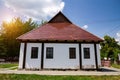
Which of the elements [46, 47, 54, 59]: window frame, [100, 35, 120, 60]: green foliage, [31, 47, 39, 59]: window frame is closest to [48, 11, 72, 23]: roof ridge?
[46, 47, 54, 59]: window frame

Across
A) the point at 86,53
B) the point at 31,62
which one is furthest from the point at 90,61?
the point at 31,62

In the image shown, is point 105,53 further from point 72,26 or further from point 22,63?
point 22,63

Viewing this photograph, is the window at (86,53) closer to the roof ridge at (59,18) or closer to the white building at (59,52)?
the white building at (59,52)

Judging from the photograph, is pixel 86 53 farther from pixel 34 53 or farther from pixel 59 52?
pixel 34 53

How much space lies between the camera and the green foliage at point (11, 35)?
38219 mm

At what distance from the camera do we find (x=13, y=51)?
38.5 meters

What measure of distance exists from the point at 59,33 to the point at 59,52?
2.73m

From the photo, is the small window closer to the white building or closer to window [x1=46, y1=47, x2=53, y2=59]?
the white building

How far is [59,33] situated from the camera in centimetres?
1831

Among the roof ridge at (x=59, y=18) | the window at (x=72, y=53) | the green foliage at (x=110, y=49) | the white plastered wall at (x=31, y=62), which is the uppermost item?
the roof ridge at (x=59, y=18)

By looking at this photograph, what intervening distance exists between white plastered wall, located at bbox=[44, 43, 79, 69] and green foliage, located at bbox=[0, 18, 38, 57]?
24.2 metres

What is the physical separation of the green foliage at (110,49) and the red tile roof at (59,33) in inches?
944

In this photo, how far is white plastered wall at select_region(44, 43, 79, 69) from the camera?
16547mm

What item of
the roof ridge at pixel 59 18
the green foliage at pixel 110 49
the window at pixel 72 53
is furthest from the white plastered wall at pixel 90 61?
the green foliage at pixel 110 49
